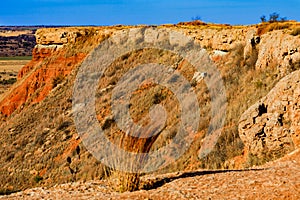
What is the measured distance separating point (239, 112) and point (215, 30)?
42.5ft

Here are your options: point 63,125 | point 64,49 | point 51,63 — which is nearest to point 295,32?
point 63,125

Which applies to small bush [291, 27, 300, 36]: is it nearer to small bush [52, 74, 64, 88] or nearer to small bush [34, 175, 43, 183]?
small bush [34, 175, 43, 183]

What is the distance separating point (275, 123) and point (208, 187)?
473 cm

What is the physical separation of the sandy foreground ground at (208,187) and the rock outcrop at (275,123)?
2.34 m

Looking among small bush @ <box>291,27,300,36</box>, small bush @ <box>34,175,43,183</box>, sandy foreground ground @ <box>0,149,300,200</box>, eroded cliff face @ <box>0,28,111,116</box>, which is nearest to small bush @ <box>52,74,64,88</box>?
eroded cliff face @ <box>0,28,111,116</box>

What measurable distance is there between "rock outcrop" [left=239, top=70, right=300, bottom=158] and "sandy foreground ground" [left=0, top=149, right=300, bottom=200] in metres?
2.34

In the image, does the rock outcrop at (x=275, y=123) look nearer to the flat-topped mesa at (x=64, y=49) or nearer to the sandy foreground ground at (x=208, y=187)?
the sandy foreground ground at (x=208, y=187)

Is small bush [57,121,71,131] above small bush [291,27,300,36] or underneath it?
underneath

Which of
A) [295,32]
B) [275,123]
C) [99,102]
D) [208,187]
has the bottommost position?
[208,187]

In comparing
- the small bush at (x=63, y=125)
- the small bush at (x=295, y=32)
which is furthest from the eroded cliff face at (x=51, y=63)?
the small bush at (x=295, y=32)

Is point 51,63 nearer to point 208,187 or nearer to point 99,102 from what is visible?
point 99,102

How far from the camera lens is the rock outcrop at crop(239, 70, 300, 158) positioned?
36.6 ft

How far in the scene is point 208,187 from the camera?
→ 24.2 feet

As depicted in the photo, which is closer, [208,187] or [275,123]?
[208,187]
